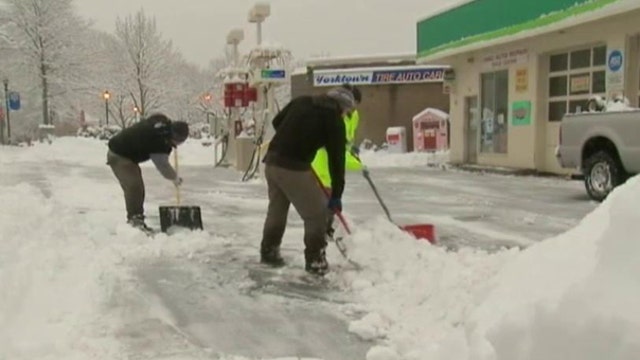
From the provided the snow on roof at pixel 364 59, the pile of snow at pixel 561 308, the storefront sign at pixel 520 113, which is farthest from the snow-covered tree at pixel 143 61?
the pile of snow at pixel 561 308

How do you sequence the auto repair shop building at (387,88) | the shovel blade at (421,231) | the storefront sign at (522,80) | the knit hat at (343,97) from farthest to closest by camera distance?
1. the auto repair shop building at (387,88)
2. the storefront sign at (522,80)
3. the shovel blade at (421,231)
4. the knit hat at (343,97)

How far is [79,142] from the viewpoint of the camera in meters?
37.1

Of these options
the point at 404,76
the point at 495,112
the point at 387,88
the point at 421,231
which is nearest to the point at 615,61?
the point at 495,112

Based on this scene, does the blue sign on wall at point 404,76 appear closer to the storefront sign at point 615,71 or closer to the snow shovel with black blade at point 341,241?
the storefront sign at point 615,71

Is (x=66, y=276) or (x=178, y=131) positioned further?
(x=178, y=131)

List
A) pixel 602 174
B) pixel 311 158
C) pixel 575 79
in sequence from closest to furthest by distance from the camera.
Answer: pixel 311 158 → pixel 602 174 → pixel 575 79

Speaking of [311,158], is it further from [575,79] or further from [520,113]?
[520,113]

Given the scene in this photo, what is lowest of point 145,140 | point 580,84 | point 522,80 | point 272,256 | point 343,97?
point 272,256

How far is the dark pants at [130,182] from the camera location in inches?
347

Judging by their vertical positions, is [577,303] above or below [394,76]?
below

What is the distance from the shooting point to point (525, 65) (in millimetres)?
19078

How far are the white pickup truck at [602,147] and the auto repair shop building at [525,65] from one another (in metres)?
3.00

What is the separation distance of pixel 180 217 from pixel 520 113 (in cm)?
1275

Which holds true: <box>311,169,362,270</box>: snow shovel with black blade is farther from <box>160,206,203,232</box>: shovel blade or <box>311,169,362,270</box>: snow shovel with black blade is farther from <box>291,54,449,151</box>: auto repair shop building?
<box>291,54,449,151</box>: auto repair shop building
